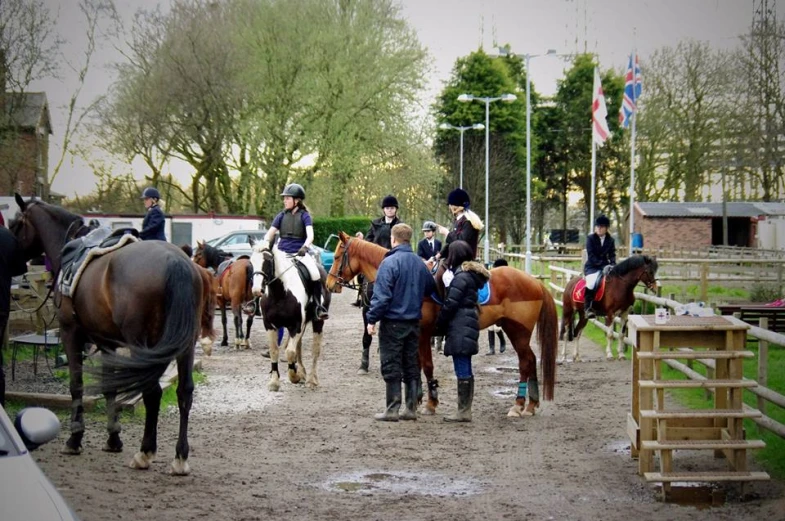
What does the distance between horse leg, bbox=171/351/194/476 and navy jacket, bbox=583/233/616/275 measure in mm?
10530

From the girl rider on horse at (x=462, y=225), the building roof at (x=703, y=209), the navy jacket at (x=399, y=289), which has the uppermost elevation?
the building roof at (x=703, y=209)

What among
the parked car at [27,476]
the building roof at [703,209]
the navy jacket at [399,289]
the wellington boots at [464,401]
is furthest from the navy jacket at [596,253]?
the building roof at [703,209]

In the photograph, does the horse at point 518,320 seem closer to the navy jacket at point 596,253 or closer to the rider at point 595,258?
the rider at point 595,258

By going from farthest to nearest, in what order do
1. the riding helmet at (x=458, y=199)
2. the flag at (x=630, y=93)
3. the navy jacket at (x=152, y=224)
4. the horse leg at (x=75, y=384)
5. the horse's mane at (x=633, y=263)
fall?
the flag at (x=630, y=93), the horse's mane at (x=633, y=263), the riding helmet at (x=458, y=199), the navy jacket at (x=152, y=224), the horse leg at (x=75, y=384)

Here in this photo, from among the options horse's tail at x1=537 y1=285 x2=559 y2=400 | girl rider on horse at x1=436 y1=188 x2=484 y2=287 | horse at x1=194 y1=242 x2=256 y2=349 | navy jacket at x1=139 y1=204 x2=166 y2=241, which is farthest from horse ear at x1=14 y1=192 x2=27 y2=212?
horse at x1=194 y1=242 x2=256 y2=349

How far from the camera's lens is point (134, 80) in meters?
44.6

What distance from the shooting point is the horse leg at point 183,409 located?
317 inches

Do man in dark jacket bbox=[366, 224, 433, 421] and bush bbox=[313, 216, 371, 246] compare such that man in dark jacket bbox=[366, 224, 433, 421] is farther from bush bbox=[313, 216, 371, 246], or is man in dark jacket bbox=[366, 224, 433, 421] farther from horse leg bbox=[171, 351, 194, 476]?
bush bbox=[313, 216, 371, 246]

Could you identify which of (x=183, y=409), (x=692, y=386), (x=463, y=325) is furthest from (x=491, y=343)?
(x=183, y=409)

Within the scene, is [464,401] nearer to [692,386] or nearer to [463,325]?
[463,325]

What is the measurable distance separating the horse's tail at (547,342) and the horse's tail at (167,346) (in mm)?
4618

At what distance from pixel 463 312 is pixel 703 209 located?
186 ft

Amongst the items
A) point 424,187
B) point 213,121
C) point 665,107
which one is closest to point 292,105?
point 213,121

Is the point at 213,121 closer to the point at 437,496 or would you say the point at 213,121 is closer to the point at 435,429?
the point at 435,429
